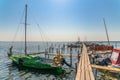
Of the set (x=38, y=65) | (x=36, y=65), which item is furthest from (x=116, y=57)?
(x=36, y=65)

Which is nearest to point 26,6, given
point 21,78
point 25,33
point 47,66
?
point 25,33

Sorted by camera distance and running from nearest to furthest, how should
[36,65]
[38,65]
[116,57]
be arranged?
[116,57] → [38,65] → [36,65]

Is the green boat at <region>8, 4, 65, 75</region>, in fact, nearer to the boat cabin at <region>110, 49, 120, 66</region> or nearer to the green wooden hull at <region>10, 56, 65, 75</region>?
the green wooden hull at <region>10, 56, 65, 75</region>

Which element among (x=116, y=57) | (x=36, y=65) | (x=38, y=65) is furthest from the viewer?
(x=36, y=65)

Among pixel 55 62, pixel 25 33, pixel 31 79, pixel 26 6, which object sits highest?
pixel 26 6

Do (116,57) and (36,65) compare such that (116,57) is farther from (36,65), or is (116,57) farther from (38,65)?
(36,65)

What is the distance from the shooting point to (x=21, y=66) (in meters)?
37.9

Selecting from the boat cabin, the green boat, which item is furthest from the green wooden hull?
the boat cabin

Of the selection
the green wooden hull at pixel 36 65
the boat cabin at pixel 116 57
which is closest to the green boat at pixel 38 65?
the green wooden hull at pixel 36 65

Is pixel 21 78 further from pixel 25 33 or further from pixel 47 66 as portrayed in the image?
pixel 25 33

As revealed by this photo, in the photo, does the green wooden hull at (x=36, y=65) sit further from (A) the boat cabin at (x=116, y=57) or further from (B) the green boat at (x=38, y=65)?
(A) the boat cabin at (x=116, y=57)

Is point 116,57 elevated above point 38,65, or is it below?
above

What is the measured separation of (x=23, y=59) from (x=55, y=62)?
914 centimetres

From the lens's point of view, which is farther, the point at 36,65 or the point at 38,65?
the point at 36,65
